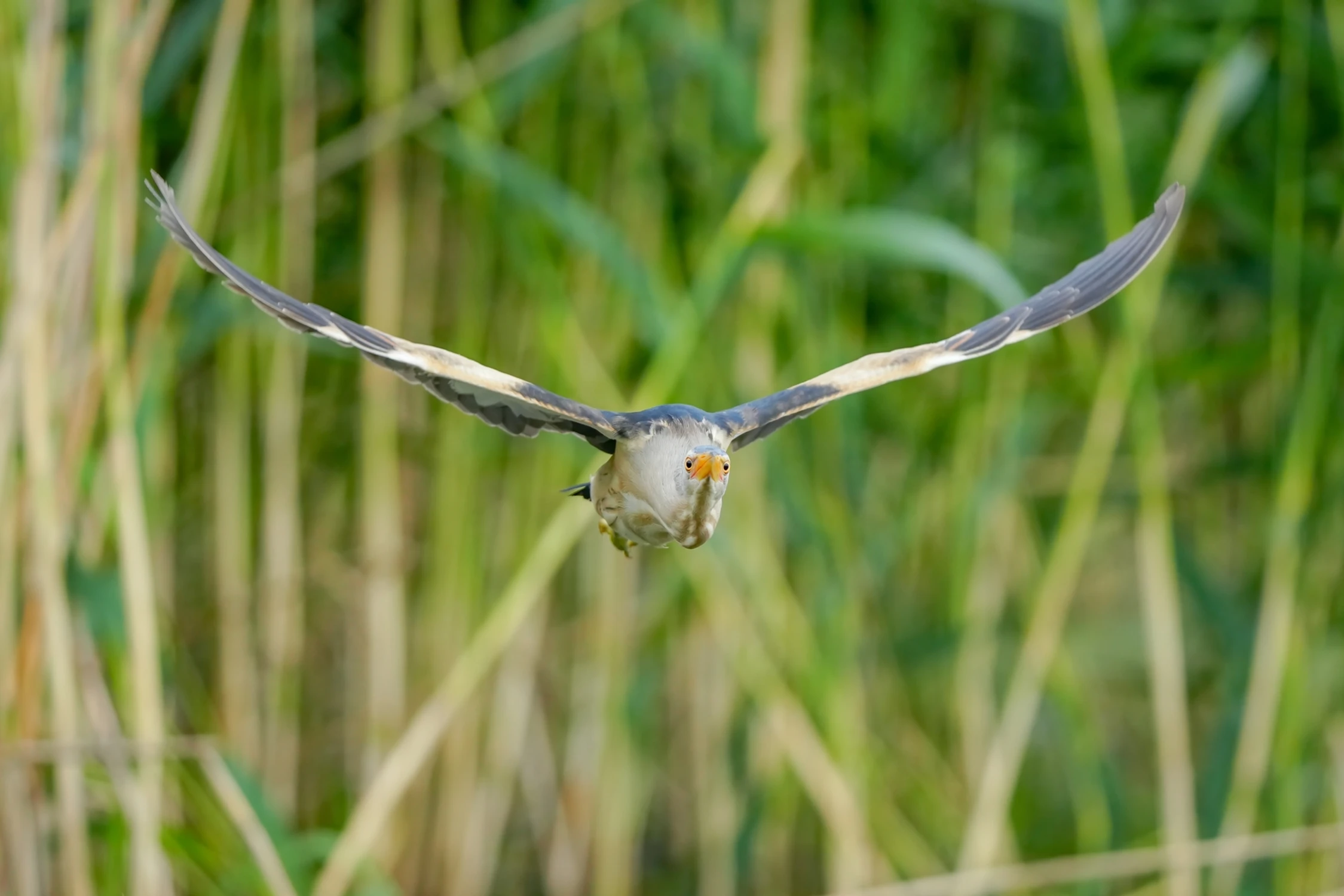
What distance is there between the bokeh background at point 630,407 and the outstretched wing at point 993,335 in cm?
18

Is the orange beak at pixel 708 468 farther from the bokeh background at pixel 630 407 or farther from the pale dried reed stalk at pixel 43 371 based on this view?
the pale dried reed stalk at pixel 43 371

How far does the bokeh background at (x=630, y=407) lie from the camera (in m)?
1.44

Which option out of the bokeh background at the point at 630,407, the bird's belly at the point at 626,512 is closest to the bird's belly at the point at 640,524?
the bird's belly at the point at 626,512

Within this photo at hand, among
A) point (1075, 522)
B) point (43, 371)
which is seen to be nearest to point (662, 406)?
point (43, 371)

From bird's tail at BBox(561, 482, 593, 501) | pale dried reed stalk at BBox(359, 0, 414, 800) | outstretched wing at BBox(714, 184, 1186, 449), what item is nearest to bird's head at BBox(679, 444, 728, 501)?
outstretched wing at BBox(714, 184, 1186, 449)

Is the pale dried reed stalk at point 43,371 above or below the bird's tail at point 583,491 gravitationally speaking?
above

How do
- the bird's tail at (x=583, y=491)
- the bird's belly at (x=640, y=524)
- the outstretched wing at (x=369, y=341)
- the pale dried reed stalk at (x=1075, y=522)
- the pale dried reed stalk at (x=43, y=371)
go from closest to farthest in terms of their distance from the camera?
the outstretched wing at (x=369, y=341) < the bird's belly at (x=640, y=524) < the bird's tail at (x=583, y=491) < the pale dried reed stalk at (x=43, y=371) < the pale dried reed stalk at (x=1075, y=522)

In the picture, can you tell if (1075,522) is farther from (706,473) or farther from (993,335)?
(706,473)

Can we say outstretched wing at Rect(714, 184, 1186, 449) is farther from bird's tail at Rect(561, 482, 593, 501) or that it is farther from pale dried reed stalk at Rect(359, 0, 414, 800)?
pale dried reed stalk at Rect(359, 0, 414, 800)

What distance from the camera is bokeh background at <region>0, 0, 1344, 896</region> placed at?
1.44 metres

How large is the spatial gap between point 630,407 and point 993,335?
0.43 metres

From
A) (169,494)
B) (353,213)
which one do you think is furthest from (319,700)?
(353,213)

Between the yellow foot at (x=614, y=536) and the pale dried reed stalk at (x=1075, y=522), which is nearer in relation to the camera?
the yellow foot at (x=614, y=536)

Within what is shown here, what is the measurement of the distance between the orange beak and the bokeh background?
1.46 feet
